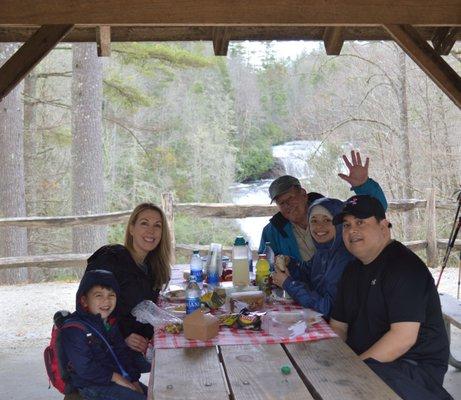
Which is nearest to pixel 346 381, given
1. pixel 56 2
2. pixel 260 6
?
pixel 260 6

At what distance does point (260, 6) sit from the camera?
3.85 m

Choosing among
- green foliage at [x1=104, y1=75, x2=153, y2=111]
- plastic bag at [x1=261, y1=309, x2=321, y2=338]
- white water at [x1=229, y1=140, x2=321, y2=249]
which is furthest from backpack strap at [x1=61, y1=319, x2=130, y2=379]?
white water at [x1=229, y1=140, x2=321, y2=249]

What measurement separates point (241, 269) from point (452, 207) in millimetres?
6262

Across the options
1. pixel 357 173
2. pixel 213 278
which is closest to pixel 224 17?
pixel 357 173

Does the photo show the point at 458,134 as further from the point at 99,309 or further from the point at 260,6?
the point at 99,309

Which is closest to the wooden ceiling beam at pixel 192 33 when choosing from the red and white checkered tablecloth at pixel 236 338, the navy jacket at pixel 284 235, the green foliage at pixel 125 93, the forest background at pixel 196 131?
the navy jacket at pixel 284 235

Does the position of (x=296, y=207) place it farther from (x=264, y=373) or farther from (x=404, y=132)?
(x=404, y=132)

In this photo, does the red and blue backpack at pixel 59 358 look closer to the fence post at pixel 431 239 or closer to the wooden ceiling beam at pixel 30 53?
the wooden ceiling beam at pixel 30 53

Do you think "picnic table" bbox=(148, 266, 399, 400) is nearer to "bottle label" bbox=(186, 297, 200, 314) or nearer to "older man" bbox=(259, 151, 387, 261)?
"bottle label" bbox=(186, 297, 200, 314)

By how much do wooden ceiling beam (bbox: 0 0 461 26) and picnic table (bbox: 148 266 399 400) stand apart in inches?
78.2

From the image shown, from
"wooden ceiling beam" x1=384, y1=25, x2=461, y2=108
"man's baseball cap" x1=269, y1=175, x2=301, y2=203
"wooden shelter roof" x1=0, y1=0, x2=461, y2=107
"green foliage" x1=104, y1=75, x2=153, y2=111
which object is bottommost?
"man's baseball cap" x1=269, y1=175, x2=301, y2=203

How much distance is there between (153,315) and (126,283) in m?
0.46

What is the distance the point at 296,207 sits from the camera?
Answer: 434 centimetres

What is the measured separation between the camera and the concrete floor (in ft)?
15.3
